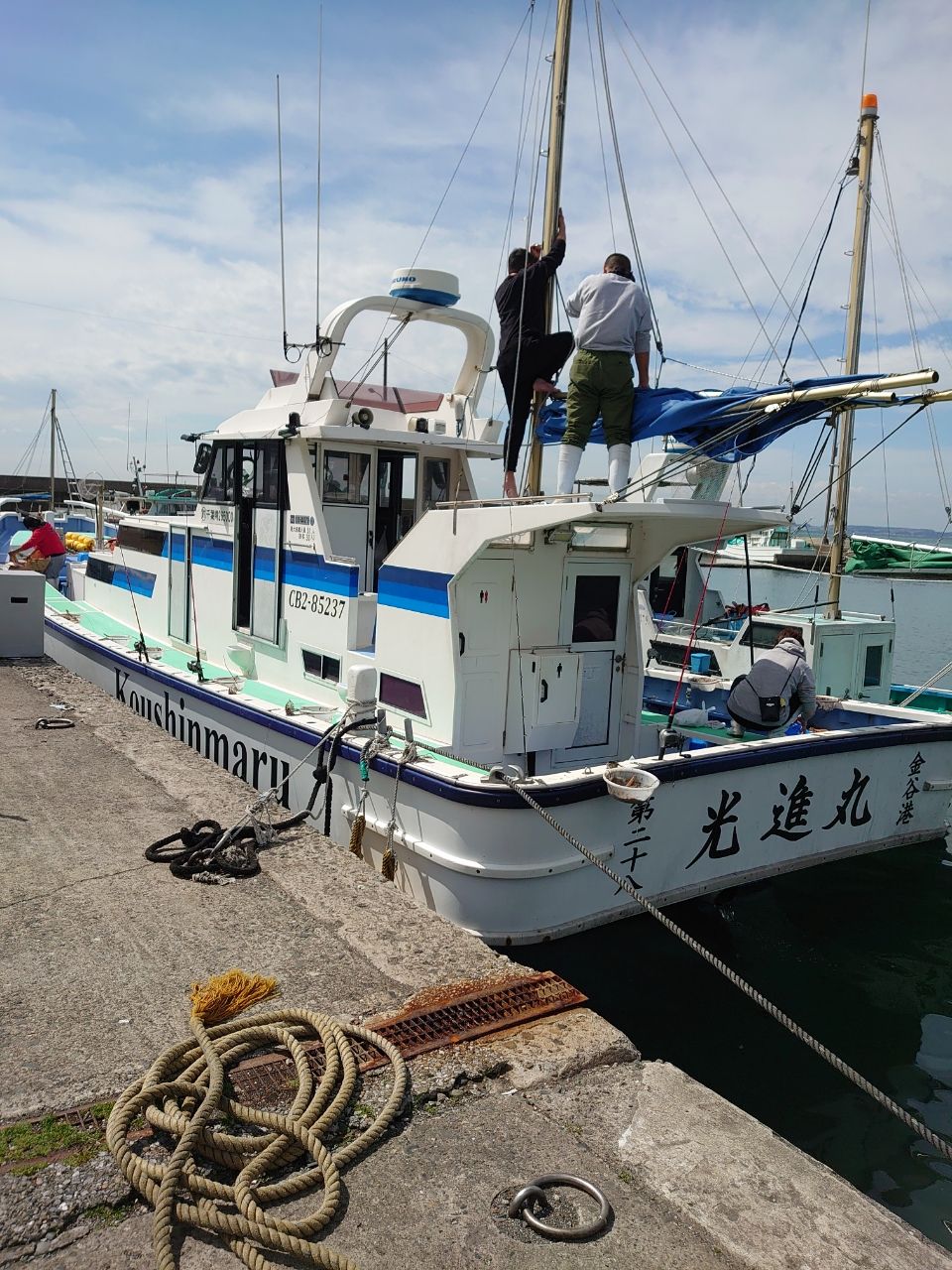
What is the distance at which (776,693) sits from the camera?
714cm

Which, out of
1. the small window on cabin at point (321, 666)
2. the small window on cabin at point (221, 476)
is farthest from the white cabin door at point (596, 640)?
the small window on cabin at point (221, 476)

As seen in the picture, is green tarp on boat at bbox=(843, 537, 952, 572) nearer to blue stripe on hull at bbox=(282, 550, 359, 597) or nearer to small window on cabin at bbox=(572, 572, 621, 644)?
small window on cabin at bbox=(572, 572, 621, 644)

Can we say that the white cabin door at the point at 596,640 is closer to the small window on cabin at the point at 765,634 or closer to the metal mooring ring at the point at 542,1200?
the metal mooring ring at the point at 542,1200

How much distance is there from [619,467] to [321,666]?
3.14 meters

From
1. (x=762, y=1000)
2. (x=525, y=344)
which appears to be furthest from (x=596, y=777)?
(x=525, y=344)

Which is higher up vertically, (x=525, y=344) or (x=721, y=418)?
(x=525, y=344)

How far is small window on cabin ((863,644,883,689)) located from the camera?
12.4 meters

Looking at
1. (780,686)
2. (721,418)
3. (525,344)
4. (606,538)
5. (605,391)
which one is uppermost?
(525,344)

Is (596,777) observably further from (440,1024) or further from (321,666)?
(321,666)

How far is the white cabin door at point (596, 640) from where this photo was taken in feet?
23.3

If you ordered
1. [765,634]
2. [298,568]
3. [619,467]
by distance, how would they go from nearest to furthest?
1. [619,467]
2. [298,568]
3. [765,634]

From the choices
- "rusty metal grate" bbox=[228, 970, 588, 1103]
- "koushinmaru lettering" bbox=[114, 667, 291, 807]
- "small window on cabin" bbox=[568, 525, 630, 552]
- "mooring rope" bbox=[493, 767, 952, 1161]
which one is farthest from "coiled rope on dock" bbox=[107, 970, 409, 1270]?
"small window on cabin" bbox=[568, 525, 630, 552]

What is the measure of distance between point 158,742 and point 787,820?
16.2 ft

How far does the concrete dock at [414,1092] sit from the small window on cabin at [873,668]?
939 centimetres
